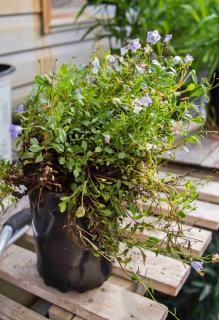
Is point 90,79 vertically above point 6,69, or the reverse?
point 90,79

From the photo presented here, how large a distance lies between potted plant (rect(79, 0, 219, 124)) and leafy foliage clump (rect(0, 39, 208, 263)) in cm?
84

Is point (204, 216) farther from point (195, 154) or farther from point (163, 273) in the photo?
point (195, 154)

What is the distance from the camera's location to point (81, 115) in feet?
2.17

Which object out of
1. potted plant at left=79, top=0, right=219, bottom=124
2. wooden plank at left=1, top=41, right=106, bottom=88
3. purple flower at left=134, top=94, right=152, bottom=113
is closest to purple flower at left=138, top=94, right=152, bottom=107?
purple flower at left=134, top=94, right=152, bottom=113

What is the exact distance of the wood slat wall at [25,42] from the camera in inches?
64.6

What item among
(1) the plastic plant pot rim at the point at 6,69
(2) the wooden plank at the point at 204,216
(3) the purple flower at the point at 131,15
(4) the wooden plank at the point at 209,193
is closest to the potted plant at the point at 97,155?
(2) the wooden plank at the point at 204,216

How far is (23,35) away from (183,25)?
71 centimetres

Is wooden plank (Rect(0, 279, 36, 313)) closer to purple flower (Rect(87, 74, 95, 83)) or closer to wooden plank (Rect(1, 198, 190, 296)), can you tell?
wooden plank (Rect(1, 198, 190, 296))

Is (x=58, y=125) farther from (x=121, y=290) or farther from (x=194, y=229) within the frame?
(x=194, y=229)

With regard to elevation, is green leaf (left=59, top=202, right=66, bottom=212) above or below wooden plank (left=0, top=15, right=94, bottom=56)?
below

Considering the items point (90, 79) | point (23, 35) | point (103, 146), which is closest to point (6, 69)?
point (23, 35)

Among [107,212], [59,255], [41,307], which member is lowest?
[41,307]

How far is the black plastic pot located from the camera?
2.26ft

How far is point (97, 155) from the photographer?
2.13 ft
